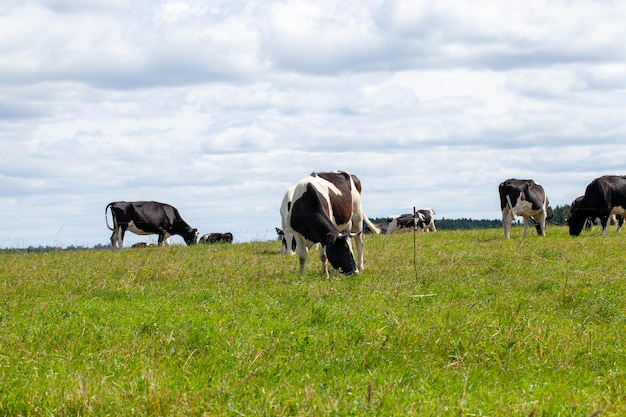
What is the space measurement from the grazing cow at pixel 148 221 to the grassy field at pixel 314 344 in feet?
62.7

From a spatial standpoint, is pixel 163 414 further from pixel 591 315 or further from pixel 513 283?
pixel 513 283

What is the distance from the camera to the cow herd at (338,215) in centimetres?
1698

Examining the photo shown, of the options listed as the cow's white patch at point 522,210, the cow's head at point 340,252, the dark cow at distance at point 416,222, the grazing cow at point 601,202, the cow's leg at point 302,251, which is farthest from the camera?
the dark cow at distance at point 416,222

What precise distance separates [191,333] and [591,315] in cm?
596

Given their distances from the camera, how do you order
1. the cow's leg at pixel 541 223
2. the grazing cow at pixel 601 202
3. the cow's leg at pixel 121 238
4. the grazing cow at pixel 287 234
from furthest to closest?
the cow's leg at pixel 121 238 < the grazing cow at pixel 601 202 < the cow's leg at pixel 541 223 < the grazing cow at pixel 287 234

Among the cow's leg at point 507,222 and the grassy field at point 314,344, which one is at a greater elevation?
the cow's leg at point 507,222

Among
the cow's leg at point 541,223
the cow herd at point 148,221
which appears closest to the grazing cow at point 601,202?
the cow's leg at point 541,223

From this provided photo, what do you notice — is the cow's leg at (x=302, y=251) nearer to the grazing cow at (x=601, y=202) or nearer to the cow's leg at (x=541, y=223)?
the cow's leg at (x=541, y=223)

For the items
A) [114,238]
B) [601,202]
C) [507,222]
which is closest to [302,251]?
[507,222]

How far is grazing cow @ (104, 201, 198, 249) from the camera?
34.7 meters

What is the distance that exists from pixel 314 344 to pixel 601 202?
81.1ft

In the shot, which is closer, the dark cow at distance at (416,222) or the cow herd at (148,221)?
the cow herd at (148,221)

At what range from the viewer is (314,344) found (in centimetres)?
895

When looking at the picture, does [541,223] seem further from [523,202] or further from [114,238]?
[114,238]
